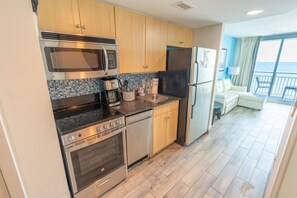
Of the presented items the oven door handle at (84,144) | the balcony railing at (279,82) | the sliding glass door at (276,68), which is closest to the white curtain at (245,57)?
the sliding glass door at (276,68)

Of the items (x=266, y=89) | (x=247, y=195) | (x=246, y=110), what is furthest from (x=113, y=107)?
(x=266, y=89)

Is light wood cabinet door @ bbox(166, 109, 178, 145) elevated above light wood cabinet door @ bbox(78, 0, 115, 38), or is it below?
below

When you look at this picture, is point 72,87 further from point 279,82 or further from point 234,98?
point 279,82

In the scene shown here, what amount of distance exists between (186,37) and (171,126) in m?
1.87

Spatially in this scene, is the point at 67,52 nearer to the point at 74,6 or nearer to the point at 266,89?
the point at 74,6

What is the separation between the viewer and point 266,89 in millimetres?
5758

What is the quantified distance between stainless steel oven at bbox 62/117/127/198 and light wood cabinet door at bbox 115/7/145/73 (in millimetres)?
853

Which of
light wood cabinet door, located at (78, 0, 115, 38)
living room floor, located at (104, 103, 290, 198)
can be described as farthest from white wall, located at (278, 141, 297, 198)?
light wood cabinet door, located at (78, 0, 115, 38)

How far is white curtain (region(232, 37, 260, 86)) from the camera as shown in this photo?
5125mm

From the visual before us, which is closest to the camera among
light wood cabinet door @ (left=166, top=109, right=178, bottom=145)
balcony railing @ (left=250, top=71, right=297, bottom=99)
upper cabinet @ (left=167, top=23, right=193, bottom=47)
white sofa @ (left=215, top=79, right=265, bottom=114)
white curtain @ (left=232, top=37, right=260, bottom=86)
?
light wood cabinet door @ (left=166, top=109, right=178, bottom=145)

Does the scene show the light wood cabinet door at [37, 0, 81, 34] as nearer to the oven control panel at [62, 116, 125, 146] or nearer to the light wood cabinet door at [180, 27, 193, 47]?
the oven control panel at [62, 116, 125, 146]

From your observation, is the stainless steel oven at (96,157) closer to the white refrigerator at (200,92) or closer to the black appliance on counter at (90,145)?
the black appliance on counter at (90,145)

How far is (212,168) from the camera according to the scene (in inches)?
78.4

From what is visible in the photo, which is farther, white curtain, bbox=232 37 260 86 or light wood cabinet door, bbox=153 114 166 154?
white curtain, bbox=232 37 260 86
